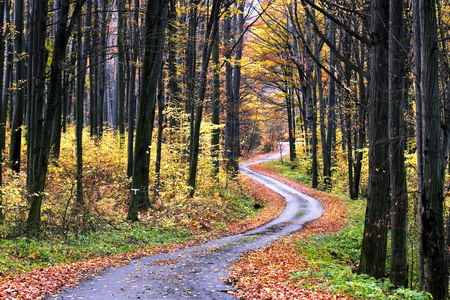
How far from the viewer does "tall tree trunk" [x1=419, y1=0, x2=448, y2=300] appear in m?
5.66

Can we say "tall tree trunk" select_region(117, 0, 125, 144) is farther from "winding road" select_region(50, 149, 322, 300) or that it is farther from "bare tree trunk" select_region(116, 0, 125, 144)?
"winding road" select_region(50, 149, 322, 300)

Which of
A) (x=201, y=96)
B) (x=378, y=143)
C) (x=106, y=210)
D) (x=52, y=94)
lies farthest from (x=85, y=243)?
(x=201, y=96)

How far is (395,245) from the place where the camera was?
7.14m

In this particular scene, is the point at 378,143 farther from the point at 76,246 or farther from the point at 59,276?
the point at 76,246

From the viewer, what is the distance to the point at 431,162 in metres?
5.70

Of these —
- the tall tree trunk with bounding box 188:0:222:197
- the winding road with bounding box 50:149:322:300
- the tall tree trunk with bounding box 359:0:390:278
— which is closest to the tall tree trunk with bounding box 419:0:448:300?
the tall tree trunk with bounding box 359:0:390:278

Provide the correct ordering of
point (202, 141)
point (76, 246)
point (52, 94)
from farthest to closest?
point (202, 141), point (76, 246), point (52, 94)

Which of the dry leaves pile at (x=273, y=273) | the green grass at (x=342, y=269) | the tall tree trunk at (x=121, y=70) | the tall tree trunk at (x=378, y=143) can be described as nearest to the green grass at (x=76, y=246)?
the dry leaves pile at (x=273, y=273)

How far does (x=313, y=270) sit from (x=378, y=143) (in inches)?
116

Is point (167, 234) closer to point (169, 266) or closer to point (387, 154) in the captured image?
point (169, 266)

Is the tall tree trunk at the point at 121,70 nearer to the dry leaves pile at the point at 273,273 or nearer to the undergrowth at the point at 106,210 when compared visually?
the undergrowth at the point at 106,210

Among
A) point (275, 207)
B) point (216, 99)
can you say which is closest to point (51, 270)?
point (216, 99)

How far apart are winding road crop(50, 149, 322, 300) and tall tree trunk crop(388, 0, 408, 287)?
134 inches

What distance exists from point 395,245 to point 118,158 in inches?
624
